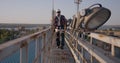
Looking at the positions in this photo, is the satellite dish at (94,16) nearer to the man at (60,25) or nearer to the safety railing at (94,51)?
the man at (60,25)

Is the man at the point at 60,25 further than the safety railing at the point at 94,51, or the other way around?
the man at the point at 60,25

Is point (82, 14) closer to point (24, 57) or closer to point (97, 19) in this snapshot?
point (97, 19)

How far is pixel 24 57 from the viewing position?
3004 mm

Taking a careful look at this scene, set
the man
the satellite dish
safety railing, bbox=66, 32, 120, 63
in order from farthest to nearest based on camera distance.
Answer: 1. the man
2. the satellite dish
3. safety railing, bbox=66, 32, 120, 63

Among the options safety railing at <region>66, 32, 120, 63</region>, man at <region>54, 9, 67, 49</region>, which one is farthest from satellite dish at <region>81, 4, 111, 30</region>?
safety railing at <region>66, 32, 120, 63</region>

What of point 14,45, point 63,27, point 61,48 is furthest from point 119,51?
point 61,48

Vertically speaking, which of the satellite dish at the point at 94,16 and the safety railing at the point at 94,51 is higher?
the satellite dish at the point at 94,16

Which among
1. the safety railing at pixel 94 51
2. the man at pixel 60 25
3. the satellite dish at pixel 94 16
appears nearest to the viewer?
the safety railing at pixel 94 51

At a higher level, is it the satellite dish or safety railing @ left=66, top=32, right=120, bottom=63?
the satellite dish

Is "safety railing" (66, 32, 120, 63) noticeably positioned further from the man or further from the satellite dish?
the man

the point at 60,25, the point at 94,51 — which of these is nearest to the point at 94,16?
the point at 60,25

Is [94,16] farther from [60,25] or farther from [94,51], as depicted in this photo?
[94,51]

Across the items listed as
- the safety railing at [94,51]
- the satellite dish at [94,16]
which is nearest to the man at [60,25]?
the satellite dish at [94,16]

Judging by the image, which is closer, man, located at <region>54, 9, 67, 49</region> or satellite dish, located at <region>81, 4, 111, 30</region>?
satellite dish, located at <region>81, 4, 111, 30</region>
